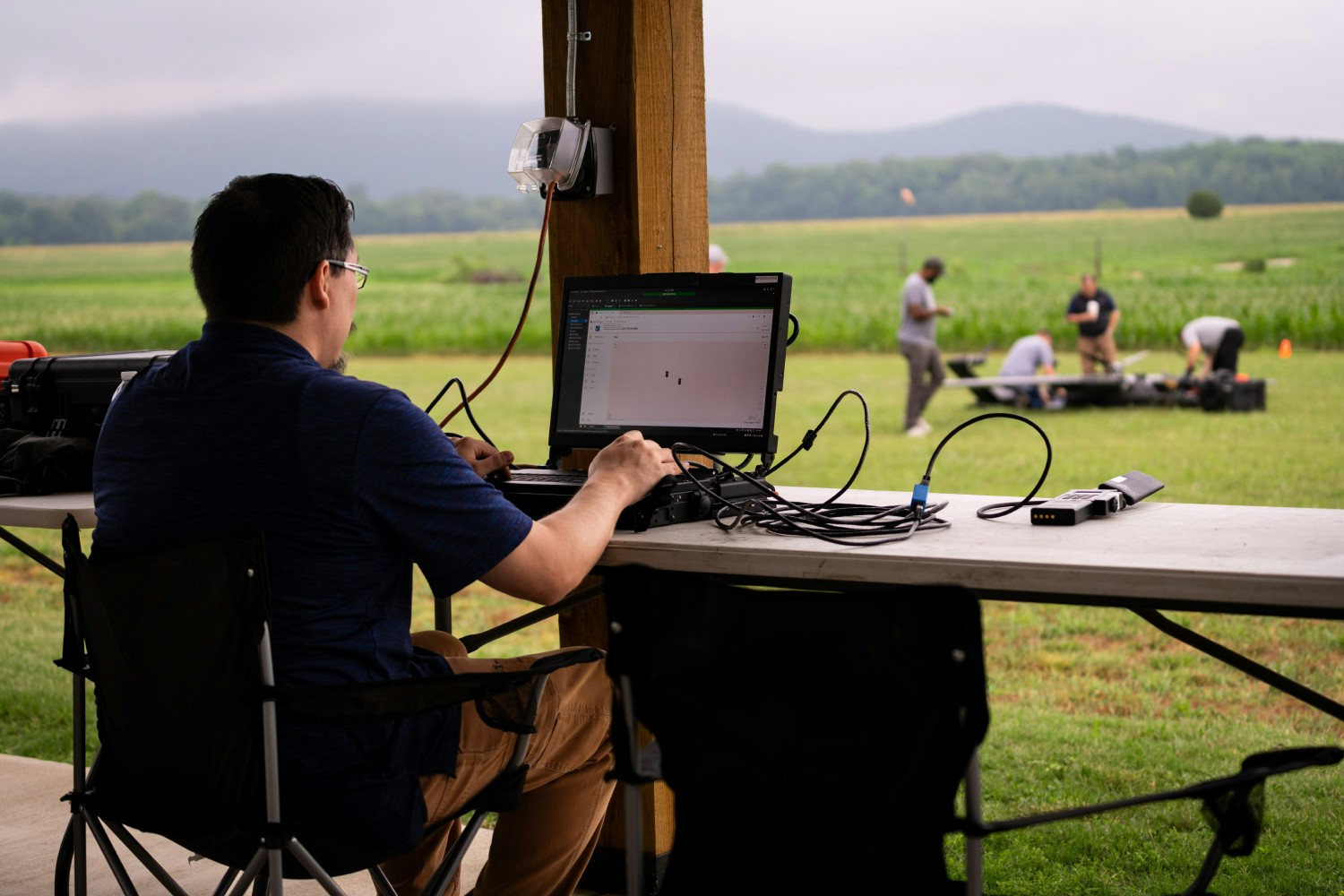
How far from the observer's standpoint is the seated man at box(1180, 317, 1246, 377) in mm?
13750

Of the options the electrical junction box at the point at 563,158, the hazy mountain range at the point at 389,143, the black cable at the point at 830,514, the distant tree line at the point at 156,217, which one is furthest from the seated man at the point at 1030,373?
the hazy mountain range at the point at 389,143

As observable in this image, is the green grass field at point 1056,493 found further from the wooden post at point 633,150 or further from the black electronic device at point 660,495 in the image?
the black electronic device at point 660,495

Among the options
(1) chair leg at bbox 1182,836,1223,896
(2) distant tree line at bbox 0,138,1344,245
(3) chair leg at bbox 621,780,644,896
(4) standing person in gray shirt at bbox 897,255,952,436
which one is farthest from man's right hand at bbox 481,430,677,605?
(2) distant tree line at bbox 0,138,1344,245

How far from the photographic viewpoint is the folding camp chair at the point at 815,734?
4.35ft

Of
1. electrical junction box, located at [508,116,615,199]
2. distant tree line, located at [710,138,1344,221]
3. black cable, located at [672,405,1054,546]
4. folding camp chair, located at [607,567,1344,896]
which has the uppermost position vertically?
distant tree line, located at [710,138,1344,221]

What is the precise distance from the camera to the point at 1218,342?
45.6 feet

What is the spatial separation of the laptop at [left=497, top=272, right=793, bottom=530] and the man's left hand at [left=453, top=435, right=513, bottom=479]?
3 cm

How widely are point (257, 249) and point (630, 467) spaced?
0.64 metres

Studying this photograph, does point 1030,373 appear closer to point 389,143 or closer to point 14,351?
point 14,351

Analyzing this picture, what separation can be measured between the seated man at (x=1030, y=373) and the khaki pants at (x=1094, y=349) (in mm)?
1072

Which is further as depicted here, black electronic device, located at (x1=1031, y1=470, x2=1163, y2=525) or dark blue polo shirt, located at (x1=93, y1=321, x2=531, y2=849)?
black electronic device, located at (x1=1031, y1=470, x2=1163, y2=525)

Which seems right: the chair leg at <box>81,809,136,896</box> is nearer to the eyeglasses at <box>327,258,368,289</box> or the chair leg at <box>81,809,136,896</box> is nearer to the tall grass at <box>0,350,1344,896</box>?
the eyeglasses at <box>327,258,368,289</box>

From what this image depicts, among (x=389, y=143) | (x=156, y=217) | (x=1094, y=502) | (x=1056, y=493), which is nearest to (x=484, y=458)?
(x=1094, y=502)

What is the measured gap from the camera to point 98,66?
86.0 meters
